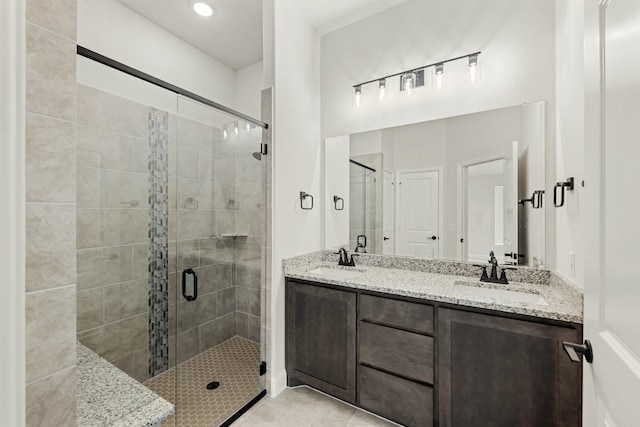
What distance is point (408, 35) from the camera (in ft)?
7.35

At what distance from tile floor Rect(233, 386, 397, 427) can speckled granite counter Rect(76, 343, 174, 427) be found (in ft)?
3.14

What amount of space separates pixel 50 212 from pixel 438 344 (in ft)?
5.81

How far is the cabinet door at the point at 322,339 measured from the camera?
188cm

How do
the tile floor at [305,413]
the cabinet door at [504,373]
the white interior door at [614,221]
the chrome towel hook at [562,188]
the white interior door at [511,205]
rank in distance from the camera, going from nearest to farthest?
1. the white interior door at [614,221]
2. the cabinet door at [504,373]
3. the chrome towel hook at [562,188]
4. the tile floor at [305,413]
5. the white interior door at [511,205]

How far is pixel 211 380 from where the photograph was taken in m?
2.10

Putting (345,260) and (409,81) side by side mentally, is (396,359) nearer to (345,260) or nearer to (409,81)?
(345,260)

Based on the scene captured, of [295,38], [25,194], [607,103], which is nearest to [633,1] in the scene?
[607,103]

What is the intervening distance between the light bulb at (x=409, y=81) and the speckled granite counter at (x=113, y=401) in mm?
2395

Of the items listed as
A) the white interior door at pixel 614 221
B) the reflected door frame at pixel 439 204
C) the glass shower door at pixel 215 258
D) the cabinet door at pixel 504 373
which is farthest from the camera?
the reflected door frame at pixel 439 204

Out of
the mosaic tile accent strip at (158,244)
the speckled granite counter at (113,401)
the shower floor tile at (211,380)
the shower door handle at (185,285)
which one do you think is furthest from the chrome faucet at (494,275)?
the mosaic tile accent strip at (158,244)

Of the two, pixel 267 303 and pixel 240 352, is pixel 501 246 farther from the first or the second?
pixel 240 352

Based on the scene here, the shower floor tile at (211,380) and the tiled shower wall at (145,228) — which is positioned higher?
the tiled shower wall at (145,228)

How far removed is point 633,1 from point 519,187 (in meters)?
1.43

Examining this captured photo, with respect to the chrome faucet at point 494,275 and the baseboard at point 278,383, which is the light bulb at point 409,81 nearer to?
the chrome faucet at point 494,275
